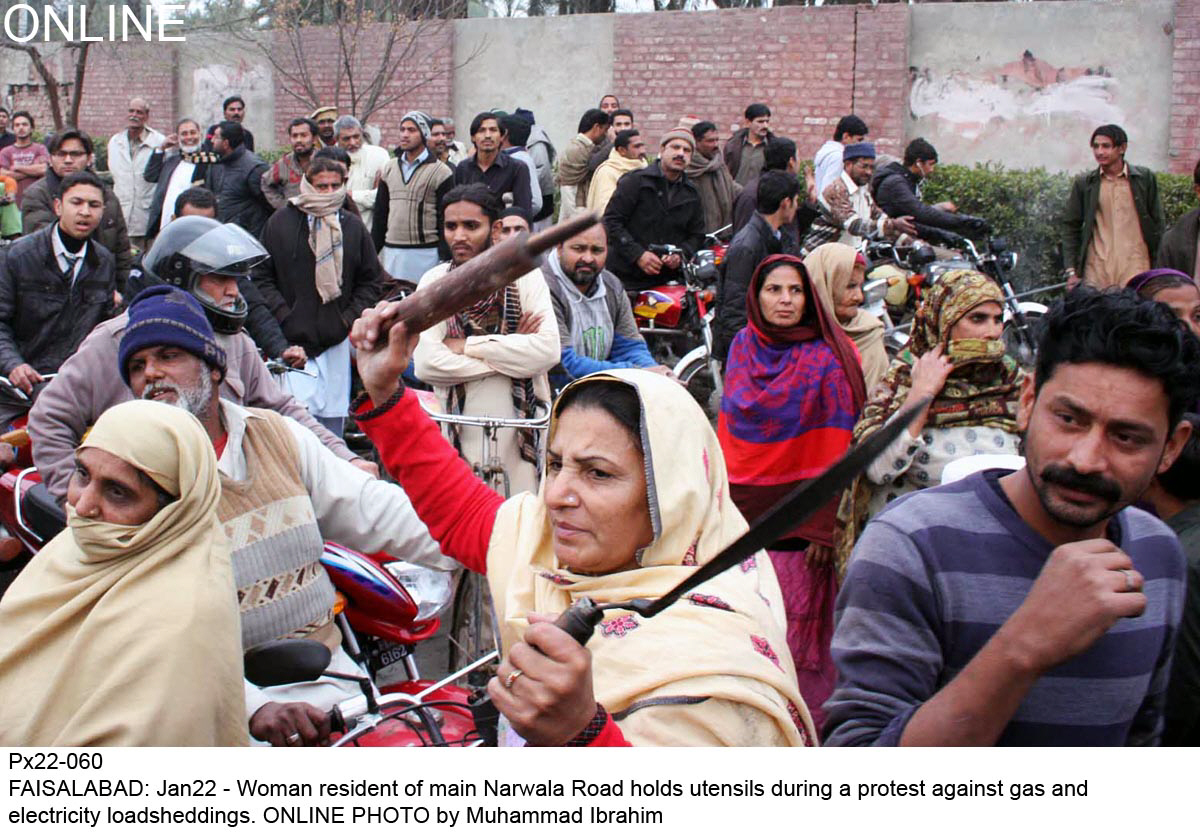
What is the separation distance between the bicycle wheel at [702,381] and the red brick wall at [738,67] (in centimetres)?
661

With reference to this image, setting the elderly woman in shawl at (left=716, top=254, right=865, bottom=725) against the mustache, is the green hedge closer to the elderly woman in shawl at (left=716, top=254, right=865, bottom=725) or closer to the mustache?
the elderly woman in shawl at (left=716, top=254, right=865, bottom=725)

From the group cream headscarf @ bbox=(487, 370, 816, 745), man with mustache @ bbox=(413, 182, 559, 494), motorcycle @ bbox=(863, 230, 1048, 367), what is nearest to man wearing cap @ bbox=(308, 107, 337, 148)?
motorcycle @ bbox=(863, 230, 1048, 367)

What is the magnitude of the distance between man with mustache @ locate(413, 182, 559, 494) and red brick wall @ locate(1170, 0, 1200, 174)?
1073 cm

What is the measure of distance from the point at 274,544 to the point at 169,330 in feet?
2.61

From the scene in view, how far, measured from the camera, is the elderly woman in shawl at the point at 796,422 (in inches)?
182

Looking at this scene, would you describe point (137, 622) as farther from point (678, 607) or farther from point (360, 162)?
point (360, 162)

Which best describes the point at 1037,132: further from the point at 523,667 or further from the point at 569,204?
the point at 523,667

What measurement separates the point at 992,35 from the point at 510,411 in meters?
11.0

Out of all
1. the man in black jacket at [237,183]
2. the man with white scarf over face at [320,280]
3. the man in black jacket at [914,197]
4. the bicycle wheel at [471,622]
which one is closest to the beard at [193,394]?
the bicycle wheel at [471,622]

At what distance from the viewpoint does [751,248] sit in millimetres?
6938

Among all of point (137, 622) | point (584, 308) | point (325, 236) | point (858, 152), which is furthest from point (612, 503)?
point (858, 152)

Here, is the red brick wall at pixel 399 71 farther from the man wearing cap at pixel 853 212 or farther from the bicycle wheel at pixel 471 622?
the bicycle wheel at pixel 471 622

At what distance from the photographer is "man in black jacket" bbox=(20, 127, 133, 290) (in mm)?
7629

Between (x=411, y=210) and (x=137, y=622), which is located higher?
(x=411, y=210)
